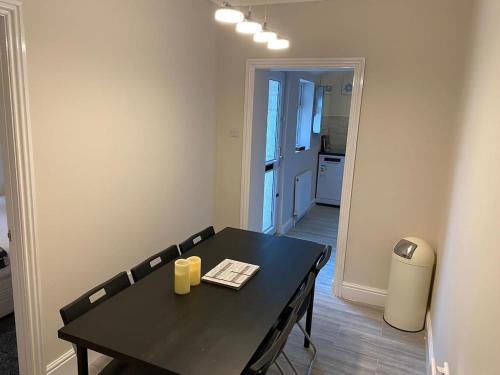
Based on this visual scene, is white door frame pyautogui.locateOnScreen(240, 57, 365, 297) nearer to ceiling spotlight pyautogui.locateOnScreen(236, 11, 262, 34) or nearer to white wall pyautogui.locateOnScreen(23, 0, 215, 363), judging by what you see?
white wall pyautogui.locateOnScreen(23, 0, 215, 363)

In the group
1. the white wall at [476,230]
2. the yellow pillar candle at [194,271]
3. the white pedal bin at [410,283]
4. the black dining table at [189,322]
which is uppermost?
the white wall at [476,230]

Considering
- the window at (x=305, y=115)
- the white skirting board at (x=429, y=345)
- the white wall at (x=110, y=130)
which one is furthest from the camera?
the window at (x=305, y=115)

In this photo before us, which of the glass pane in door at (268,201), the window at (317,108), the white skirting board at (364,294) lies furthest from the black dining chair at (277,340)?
the window at (317,108)

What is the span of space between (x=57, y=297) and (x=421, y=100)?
2.98 m

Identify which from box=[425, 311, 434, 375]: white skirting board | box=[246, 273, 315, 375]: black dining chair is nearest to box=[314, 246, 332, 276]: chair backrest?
box=[246, 273, 315, 375]: black dining chair

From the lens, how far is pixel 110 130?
248 centimetres

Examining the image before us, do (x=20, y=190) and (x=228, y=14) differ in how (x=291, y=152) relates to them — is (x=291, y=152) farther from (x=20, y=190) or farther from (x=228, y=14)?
(x=20, y=190)

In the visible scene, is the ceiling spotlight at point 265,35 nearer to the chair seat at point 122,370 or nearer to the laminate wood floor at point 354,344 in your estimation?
the chair seat at point 122,370

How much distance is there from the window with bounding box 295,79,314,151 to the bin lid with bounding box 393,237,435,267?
2835mm

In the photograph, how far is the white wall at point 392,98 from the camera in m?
2.87

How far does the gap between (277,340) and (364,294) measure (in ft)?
6.91

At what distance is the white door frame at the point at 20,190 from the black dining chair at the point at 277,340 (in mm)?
1378

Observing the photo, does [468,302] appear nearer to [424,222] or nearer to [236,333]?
[236,333]

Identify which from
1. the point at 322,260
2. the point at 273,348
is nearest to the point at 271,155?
the point at 322,260
